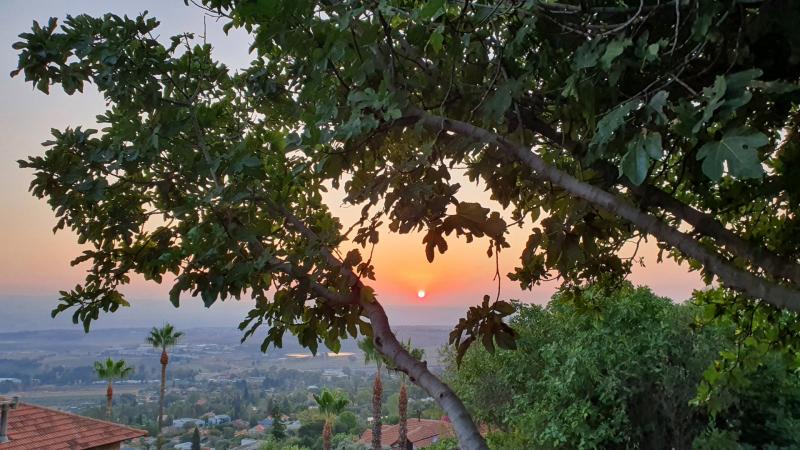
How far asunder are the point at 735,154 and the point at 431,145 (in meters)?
0.56

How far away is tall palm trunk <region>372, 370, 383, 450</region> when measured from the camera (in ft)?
36.5

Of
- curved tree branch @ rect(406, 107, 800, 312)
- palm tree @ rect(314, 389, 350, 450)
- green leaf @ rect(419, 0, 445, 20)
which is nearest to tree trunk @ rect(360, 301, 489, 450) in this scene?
curved tree branch @ rect(406, 107, 800, 312)

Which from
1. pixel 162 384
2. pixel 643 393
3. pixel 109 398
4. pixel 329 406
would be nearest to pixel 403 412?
pixel 329 406

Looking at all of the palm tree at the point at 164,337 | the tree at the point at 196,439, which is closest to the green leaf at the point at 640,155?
the palm tree at the point at 164,337

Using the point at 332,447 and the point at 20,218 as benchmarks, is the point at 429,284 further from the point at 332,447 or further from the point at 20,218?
the point at 332,447

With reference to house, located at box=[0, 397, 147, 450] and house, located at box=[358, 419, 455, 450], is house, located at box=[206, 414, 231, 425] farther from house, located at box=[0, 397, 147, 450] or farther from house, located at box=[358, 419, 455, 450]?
house, located at box=[0, 397, 147, 450]

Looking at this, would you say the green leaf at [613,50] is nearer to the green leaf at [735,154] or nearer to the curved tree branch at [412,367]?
the green leaf at [735,154]

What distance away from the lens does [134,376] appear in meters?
13.2

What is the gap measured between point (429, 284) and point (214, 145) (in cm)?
94

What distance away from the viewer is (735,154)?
67cm

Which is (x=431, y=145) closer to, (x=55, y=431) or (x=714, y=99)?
(x=714, y=99)

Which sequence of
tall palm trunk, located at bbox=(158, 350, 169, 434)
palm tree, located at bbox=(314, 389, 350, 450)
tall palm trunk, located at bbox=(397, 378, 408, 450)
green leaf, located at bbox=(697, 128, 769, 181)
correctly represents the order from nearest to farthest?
green leaf, located at bbox=(697, 128, 769, 181)
tall palm trunk, located at bbox=(397, 378, 408, 450)
palm tree, located at bbox=(314, 389, 350, 450)
tall palm trunk, located at bbox=(158, 350, 169, 434)

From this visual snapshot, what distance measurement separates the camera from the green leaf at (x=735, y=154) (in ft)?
2.14

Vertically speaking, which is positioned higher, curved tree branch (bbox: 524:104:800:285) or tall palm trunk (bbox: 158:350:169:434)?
curved tree branch (bbox: 524:104:800:285)
